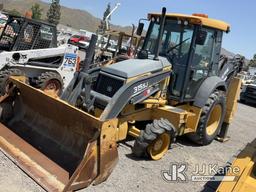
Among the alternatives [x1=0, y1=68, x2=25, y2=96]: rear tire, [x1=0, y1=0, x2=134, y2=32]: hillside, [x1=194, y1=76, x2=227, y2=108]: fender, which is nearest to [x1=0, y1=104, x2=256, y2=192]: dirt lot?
[x1=194, y1=76, x2=227, y2=108]: fender

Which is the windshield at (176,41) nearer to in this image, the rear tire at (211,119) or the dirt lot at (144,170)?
the rear tire at (211,119)

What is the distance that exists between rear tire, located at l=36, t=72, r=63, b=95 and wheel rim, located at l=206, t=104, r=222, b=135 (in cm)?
411

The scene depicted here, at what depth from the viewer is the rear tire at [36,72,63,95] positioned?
9.55 m

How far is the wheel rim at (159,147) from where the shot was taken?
6326 mm

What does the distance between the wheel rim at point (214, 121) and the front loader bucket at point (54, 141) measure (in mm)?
3663

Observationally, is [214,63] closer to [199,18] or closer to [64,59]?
[199,18]

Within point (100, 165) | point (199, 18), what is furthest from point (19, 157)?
point (199, 18)

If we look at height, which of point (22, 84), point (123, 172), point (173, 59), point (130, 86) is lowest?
point (123, 172)

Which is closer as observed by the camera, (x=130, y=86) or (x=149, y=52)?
(x=130, y=86)

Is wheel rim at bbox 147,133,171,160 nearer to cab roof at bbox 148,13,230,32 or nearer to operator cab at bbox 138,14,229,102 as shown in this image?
operator cab at bbox 138,14,229,102

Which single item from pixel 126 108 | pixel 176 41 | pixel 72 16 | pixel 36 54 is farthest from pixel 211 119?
pixel 72 16

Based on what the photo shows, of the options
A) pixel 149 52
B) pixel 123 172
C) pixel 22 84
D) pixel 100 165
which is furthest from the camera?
pixel 149 52

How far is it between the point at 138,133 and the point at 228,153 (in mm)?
2503

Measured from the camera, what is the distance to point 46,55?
988cm
